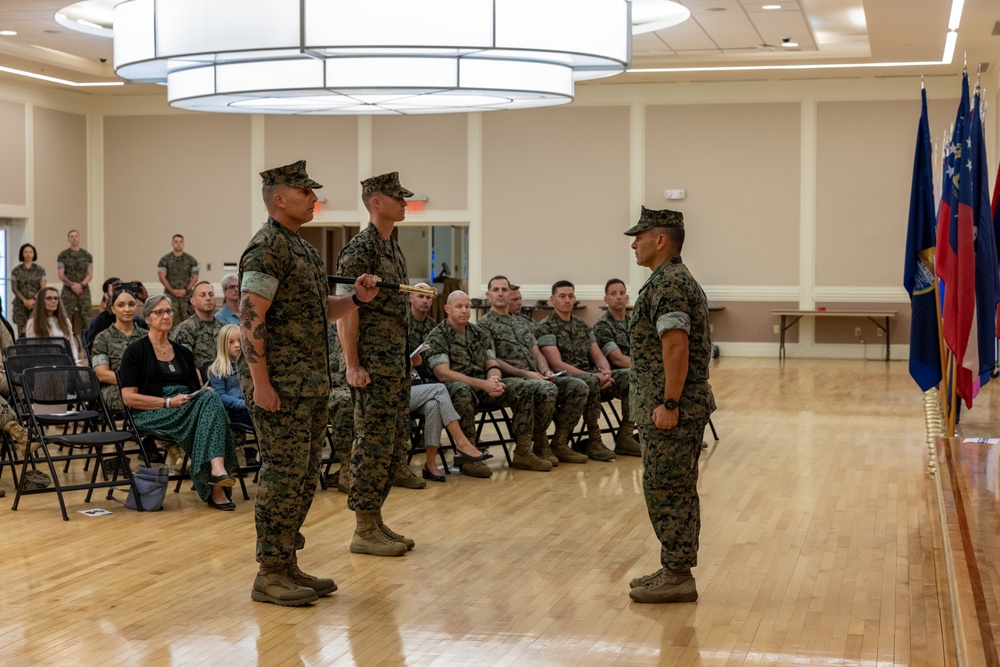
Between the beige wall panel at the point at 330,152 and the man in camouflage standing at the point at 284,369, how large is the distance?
46.7 feet

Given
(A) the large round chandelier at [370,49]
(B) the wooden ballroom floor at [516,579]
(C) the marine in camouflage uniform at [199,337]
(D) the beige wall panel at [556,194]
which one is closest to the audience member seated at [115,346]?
(C) the marine in camouflage uniform at [199,337]

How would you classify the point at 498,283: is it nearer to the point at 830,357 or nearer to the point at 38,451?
the point at 38,451

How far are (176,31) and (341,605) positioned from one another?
4739 millimetres

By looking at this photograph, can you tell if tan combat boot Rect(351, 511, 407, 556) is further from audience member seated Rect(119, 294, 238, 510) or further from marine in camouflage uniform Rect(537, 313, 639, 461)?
marine in camouflage uniform Rect(537, 313, 639, 461)

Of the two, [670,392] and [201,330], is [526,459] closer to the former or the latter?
[201,330]

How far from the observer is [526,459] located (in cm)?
783

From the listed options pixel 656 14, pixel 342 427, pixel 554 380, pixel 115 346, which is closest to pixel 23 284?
pixel 656 14

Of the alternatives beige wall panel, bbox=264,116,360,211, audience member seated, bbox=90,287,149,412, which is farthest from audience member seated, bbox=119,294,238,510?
beige wall panel, bbox=264,116,360,211

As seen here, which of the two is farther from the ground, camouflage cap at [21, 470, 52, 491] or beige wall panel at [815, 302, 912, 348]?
beige wall panel at [815, 302, 912, 348]

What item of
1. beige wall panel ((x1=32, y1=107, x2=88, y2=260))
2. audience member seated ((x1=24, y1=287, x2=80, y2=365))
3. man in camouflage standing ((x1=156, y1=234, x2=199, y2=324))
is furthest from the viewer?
beige wall panel ((x1=32, y1=107, x2=88, y2=260))

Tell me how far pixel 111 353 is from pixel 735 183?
473 inches

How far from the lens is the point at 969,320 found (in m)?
7.25

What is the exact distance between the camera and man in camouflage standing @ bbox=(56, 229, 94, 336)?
16.8m

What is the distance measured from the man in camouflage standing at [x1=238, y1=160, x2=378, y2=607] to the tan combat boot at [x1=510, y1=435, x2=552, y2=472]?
10.8 ft
